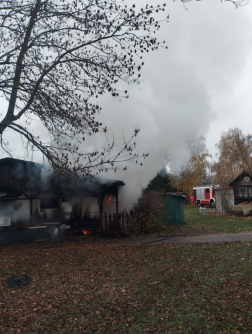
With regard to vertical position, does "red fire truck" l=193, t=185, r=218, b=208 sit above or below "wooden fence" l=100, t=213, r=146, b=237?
above

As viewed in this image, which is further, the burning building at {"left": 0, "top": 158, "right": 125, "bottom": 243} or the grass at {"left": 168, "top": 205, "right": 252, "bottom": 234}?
the grass at {"left": 168, "top": 205, "right": 252, "bottom": 234}

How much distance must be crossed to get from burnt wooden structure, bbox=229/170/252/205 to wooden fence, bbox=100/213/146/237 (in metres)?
13.8

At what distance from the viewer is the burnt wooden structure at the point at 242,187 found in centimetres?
2450

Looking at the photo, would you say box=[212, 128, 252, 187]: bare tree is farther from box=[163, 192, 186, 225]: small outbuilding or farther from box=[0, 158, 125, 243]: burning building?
box=[0, 158, 125, 243]: burning building

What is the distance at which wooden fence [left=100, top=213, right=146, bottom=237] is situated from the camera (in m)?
13.9

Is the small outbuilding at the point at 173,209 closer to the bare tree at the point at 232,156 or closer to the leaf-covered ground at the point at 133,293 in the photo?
the leaf-covered ground at the point at 133,293

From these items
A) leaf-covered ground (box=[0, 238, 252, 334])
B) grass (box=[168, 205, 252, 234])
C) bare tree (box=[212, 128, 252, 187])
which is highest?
bare tree (box=[212, 128, 252, 187])

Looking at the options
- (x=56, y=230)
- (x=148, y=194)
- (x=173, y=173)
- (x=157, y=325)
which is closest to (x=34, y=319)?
(x=157, y=325)

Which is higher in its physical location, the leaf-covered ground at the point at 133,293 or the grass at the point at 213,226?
the grass at the point at 213,226

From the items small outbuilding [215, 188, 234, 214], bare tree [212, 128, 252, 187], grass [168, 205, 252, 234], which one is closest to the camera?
grass [168, 205, 252, 234]

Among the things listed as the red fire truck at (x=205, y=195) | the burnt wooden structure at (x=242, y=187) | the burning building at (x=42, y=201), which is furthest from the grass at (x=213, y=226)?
the red fire truck at (x=205, y=195)

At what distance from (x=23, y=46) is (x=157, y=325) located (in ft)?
24.7

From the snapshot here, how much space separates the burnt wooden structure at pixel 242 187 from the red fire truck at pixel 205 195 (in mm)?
8917

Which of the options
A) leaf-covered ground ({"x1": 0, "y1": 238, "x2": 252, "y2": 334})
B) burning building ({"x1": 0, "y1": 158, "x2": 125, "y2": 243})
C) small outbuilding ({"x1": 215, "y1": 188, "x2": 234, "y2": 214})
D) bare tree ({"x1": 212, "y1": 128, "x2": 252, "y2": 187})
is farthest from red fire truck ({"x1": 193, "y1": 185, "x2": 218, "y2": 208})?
leaf-covered ground ({"x1": 0, "y1": 238, "x2": 252, "y2": 334})
